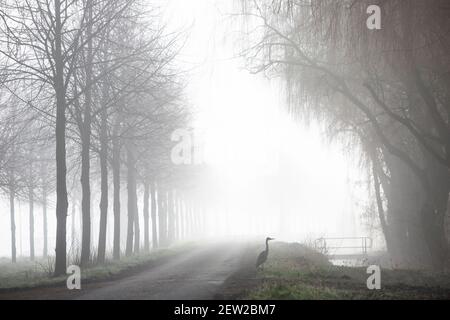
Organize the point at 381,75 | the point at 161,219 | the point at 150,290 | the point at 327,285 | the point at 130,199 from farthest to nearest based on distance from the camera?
the point at 161,219 → the point at 130,199 → the point at 381,75 → the point at 327,285 → the point at 150,290

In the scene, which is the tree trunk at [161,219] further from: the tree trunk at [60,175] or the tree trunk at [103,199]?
the tree trunk at [60,175]

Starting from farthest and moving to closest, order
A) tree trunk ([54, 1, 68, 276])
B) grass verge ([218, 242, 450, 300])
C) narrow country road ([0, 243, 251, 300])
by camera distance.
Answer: tree trunk ([54, 1, 68, 276]) < narrow country road ([0, 243, 251, 300]) < grass verge ([218, 242, 450, 300])

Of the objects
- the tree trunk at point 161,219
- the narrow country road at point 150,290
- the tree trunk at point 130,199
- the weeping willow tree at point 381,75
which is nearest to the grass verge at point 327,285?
the narrow country road at point 150,290

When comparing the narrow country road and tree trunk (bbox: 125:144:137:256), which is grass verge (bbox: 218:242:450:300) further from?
tree trunk (bbox: 125:144:137:256)

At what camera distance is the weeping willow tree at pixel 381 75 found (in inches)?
448

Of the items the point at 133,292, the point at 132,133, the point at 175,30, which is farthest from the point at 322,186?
the point at 133,292

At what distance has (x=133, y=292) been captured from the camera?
11203 millimetres

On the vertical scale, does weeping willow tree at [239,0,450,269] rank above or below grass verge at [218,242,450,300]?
above

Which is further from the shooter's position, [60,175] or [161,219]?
[161,219]

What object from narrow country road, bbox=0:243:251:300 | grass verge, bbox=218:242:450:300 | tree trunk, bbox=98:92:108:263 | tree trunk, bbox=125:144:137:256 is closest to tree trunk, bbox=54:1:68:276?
narrow country road, bbox=0:243:251:300

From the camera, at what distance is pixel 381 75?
1580 cm

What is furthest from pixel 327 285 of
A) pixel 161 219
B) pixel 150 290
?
pixel 161 219

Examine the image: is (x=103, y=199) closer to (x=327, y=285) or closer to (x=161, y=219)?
(x=327, y=285)

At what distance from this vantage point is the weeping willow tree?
11391mm
